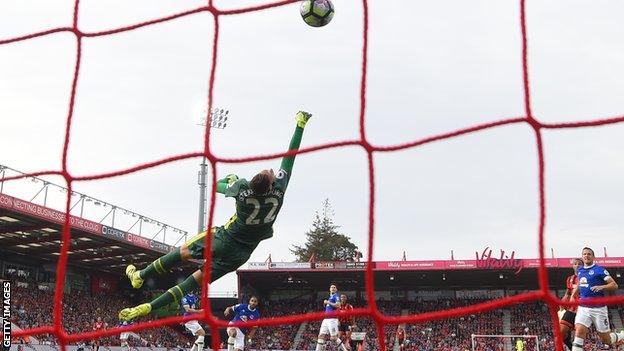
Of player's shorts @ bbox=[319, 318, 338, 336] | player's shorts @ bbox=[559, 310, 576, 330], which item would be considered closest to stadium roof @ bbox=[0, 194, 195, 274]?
player's shorts @ bbox=[319, 318, 338, 336]

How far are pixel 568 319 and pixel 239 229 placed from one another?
4.24m

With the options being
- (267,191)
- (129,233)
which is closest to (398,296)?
(129,233)

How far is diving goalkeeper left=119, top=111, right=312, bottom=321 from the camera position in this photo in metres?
5.48

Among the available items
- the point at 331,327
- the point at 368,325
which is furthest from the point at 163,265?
the point at 368,325

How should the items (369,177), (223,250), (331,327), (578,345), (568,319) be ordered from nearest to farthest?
1. (369,177)
2. (223,250)
3. (578,345)
4. (568,319)
5. (331,327)

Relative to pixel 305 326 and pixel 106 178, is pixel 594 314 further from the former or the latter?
pixel 305 326

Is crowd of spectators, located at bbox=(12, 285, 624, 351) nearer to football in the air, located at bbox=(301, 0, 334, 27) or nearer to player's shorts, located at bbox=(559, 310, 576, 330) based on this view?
player's shorts, located at bbox=(559, 310, 576, 330)

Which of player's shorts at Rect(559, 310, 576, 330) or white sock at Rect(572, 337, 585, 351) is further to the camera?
player's shorts at Rect(559, 310, 576, 330)

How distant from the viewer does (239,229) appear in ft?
18.4

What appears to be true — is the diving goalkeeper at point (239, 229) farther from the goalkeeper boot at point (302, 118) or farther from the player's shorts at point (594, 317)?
the player's shorts at point (594, 317)

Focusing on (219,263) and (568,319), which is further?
(568,319)

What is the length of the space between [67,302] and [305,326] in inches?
423

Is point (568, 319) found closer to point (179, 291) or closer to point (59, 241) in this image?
point (179, 291)
